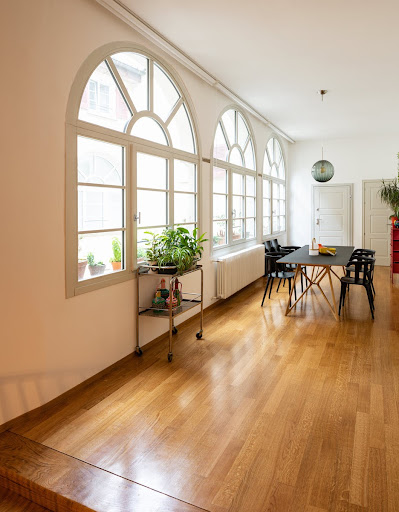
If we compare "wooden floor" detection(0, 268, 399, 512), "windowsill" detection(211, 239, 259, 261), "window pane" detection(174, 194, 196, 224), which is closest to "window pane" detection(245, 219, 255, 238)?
"windowsill" detection(211, 239, 259, 261)

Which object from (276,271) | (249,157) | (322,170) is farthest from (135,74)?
(322,170)

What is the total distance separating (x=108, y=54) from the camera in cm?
377

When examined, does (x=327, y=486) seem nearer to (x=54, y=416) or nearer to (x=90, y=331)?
(x=54, y=416)

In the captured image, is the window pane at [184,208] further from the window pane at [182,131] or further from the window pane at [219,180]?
the window pane at [219,180]

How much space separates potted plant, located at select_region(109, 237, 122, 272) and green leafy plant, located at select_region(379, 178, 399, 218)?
26.3 ft

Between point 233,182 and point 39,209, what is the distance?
4.53 metres

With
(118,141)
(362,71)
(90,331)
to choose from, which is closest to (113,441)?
(90,331)

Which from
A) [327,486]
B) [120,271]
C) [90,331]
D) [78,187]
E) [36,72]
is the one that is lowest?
[327,486]

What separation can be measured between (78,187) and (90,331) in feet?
4.00

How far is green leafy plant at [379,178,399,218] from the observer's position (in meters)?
10.0

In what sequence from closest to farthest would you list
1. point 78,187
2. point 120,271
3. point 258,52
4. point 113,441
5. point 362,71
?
point 113,441 → point 78,187 → point 120,271 → point 258,52 → point 362,71

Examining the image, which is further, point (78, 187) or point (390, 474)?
point (78, 187)

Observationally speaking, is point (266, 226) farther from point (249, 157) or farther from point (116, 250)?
point (116, 250)

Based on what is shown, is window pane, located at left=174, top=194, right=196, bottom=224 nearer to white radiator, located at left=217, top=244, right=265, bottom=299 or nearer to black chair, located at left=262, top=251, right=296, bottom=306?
white radiator, located at left=217, top=244, right=265, bottom=299
